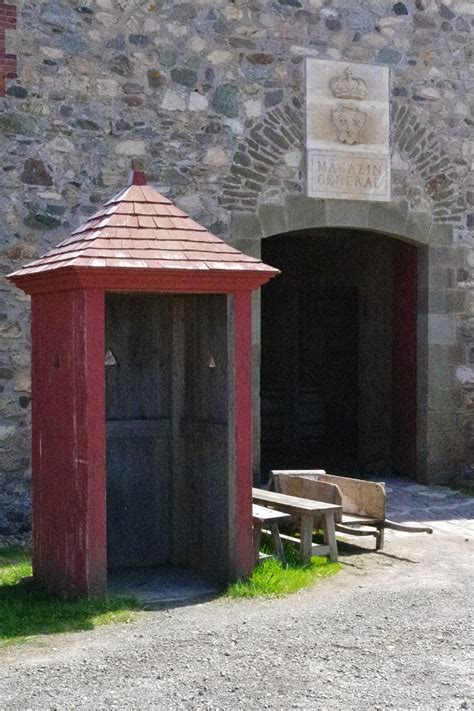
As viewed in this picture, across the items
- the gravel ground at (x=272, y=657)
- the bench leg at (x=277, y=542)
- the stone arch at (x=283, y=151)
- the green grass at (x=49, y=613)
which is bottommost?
the gravel ground at (x=272, y=657)

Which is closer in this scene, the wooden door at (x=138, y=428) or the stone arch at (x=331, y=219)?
the wooden door at (x=138, y=428)

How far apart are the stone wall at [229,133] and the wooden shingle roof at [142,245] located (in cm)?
220

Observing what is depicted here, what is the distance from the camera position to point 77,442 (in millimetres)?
5930

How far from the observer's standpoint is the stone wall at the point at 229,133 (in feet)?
28.3

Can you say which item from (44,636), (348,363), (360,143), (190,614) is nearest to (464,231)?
(360,143)

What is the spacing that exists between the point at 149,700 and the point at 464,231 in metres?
7.11

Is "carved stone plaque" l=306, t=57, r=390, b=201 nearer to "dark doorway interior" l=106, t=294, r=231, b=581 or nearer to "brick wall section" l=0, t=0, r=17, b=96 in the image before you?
"brick wall section" l=0, t=0, r=17, b=96

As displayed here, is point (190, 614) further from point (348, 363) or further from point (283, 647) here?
point (348, 363)

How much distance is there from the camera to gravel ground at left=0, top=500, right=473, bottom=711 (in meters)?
4.43

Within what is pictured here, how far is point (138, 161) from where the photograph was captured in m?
9.00

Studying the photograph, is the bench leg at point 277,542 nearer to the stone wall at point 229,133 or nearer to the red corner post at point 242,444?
the red corner post at point 242,444

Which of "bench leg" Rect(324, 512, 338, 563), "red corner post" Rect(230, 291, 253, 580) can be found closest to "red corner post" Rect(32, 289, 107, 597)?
"red corner post" Rect(230, 291, 253, 580)

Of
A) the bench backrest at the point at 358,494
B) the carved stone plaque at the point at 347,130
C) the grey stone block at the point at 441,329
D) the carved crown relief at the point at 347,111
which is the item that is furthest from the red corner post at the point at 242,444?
the grey stone block at the point at 441,329

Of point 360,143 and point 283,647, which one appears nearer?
point 283,647
